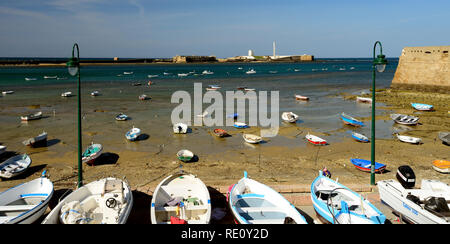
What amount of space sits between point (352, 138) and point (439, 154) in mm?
5192

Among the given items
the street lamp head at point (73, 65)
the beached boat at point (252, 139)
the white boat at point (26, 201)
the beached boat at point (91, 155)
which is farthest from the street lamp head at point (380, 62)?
the beached boat at point (91, 155)

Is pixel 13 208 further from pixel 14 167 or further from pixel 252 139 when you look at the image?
pixel 252 139

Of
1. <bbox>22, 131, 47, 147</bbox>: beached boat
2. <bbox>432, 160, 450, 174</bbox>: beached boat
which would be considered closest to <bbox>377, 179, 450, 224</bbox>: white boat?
<bbox>432, 160, 450, 174</bbox>: beached boat

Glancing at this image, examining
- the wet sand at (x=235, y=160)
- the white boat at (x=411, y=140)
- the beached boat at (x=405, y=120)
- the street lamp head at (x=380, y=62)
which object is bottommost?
the wet sand at (x=235, y=160)

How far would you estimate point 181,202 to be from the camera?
8.66 m

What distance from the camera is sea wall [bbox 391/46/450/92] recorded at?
41.9 metres

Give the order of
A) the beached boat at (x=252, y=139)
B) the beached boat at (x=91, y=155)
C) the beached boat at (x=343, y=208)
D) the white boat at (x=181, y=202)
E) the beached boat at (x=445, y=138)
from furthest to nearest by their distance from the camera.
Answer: the beached boat at (x=252, y=139)
the beached boat at (x=445, y=138)
the beached boat at (x=91, y=155)
the white boat at (x=181, y=202)
the beached boat at (x=343, y=208)

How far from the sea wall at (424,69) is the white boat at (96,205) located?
1844 inches

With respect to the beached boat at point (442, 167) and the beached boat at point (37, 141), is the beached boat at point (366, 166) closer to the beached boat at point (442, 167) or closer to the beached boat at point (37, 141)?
the beached boat at point (442, 167)

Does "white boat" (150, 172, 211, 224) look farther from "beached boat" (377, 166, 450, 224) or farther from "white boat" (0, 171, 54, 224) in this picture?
"beached boat" (377, 166, 450, 224)

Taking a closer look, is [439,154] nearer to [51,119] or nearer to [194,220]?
[194,220]

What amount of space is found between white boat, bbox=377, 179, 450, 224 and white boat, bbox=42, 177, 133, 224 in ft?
25.2

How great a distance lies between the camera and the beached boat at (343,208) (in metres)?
7.92

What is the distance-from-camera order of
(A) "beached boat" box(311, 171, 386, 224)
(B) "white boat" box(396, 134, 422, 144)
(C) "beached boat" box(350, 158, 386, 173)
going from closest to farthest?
(A) "beached boat" box(311, 171, 386, 224)
(C) "beached boat" box(350, 158, 386, 173)
(B) "white boat" box(396, 134, 422, 144)
